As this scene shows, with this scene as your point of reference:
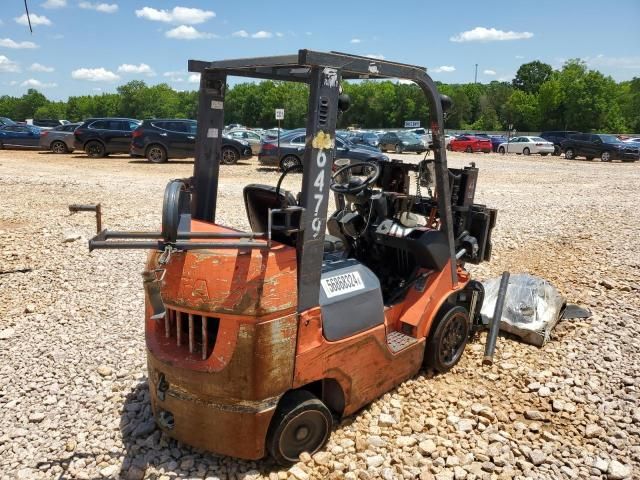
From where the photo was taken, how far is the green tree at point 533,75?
9057cm

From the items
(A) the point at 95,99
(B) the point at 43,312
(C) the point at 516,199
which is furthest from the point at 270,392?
(A) the point at 95,99

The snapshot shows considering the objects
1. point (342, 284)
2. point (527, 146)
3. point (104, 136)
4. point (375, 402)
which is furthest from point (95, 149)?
point (527, 146)

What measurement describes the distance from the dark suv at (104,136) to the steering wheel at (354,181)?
19.0 metres

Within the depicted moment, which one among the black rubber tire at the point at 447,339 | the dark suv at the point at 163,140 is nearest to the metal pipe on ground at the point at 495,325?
the black rubber tire at the point at 447,339

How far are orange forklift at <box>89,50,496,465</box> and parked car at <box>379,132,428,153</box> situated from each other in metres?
26.3

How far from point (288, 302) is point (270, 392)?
0.53 meters

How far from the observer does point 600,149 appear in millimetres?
28734

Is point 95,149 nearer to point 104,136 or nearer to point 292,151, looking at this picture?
point 104,136

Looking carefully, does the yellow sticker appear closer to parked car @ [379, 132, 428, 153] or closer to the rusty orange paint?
the rusty orange paint

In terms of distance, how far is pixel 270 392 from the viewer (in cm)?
300

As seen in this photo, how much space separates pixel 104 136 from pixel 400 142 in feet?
52.0

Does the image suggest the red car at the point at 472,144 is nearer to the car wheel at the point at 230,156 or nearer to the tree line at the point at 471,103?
the tree line at the point at 471,103

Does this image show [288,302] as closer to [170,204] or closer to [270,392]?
[270,392]

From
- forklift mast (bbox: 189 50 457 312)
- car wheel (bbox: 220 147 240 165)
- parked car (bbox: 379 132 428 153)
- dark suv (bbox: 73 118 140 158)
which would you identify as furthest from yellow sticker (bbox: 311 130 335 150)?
parked car (bbox: 379 132 428 153)
